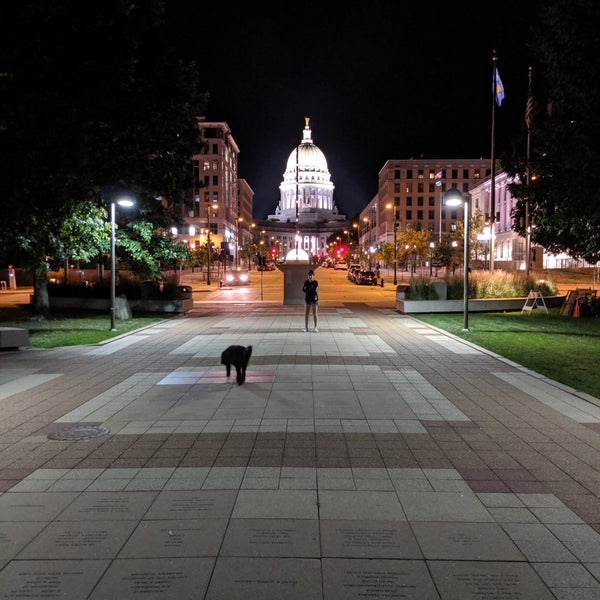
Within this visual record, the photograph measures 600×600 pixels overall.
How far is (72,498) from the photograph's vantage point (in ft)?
17.9

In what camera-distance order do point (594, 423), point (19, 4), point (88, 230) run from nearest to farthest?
point (594, 423)
point (19, 4)
point (88, 230)

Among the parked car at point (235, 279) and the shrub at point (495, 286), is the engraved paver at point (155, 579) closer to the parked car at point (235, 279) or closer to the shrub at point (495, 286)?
the shrub at point (495, 286)

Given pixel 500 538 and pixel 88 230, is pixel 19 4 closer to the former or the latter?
pixel 88 230

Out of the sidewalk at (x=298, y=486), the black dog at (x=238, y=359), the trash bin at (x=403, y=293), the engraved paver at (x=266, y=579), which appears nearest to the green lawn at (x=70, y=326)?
the sidewalk at (x=298, y=486)

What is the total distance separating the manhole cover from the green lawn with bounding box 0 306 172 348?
859 cm

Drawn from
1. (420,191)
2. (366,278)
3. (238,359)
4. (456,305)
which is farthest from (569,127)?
(420,191)

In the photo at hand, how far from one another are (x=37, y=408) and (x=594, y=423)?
7944 millimetres

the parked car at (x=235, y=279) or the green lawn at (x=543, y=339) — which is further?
the parked car at (x=235, y=279)

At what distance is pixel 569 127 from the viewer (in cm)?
1828

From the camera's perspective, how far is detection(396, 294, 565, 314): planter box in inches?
1020

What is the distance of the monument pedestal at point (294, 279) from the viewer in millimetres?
31078

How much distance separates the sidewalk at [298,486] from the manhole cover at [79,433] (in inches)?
1.5

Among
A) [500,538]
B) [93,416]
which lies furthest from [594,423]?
[93,416]

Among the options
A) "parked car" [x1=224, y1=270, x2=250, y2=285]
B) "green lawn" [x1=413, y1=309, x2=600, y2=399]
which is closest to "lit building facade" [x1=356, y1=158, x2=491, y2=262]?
"parked car" [x1=224, y1=270, x2=250, y2=285]
